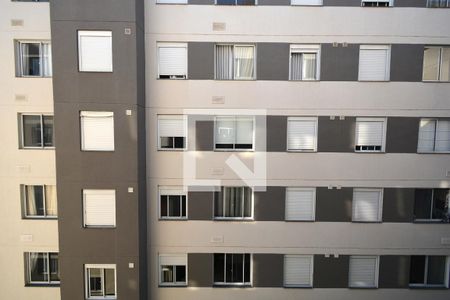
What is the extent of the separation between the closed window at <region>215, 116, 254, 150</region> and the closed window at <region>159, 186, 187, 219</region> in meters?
1.75

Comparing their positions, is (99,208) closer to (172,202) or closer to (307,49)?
(172,202)

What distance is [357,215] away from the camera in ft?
23.3

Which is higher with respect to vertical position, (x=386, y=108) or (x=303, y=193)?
(x=386, y=108)

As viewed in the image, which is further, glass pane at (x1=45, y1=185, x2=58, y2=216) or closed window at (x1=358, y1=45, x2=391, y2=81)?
glass pane at (x1=45, y1=185, x2=58, y2=216)

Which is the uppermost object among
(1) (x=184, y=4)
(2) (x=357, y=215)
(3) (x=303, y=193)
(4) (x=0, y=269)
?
(1) (x=184, y=4)

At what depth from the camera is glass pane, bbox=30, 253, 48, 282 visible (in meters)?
7.05

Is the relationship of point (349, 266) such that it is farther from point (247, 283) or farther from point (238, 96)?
point (238, 96)

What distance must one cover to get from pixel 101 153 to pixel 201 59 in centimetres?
371

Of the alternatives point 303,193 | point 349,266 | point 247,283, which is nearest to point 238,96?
point 303,193

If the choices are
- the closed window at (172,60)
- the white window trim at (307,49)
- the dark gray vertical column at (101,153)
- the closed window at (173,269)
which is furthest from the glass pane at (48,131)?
the white window trim at (307,49)

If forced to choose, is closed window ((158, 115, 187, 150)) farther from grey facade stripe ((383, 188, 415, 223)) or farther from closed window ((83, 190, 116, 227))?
grey facade stripe ((383, 188, 415, 223))

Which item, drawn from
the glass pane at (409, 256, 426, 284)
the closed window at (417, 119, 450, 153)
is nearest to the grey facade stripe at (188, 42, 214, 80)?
the closed window at (417, 119, 450, 153)

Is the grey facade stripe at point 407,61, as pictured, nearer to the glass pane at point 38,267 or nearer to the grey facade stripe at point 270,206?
the grey facade stripe at point 270,206

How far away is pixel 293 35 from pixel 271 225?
5.44 metres
